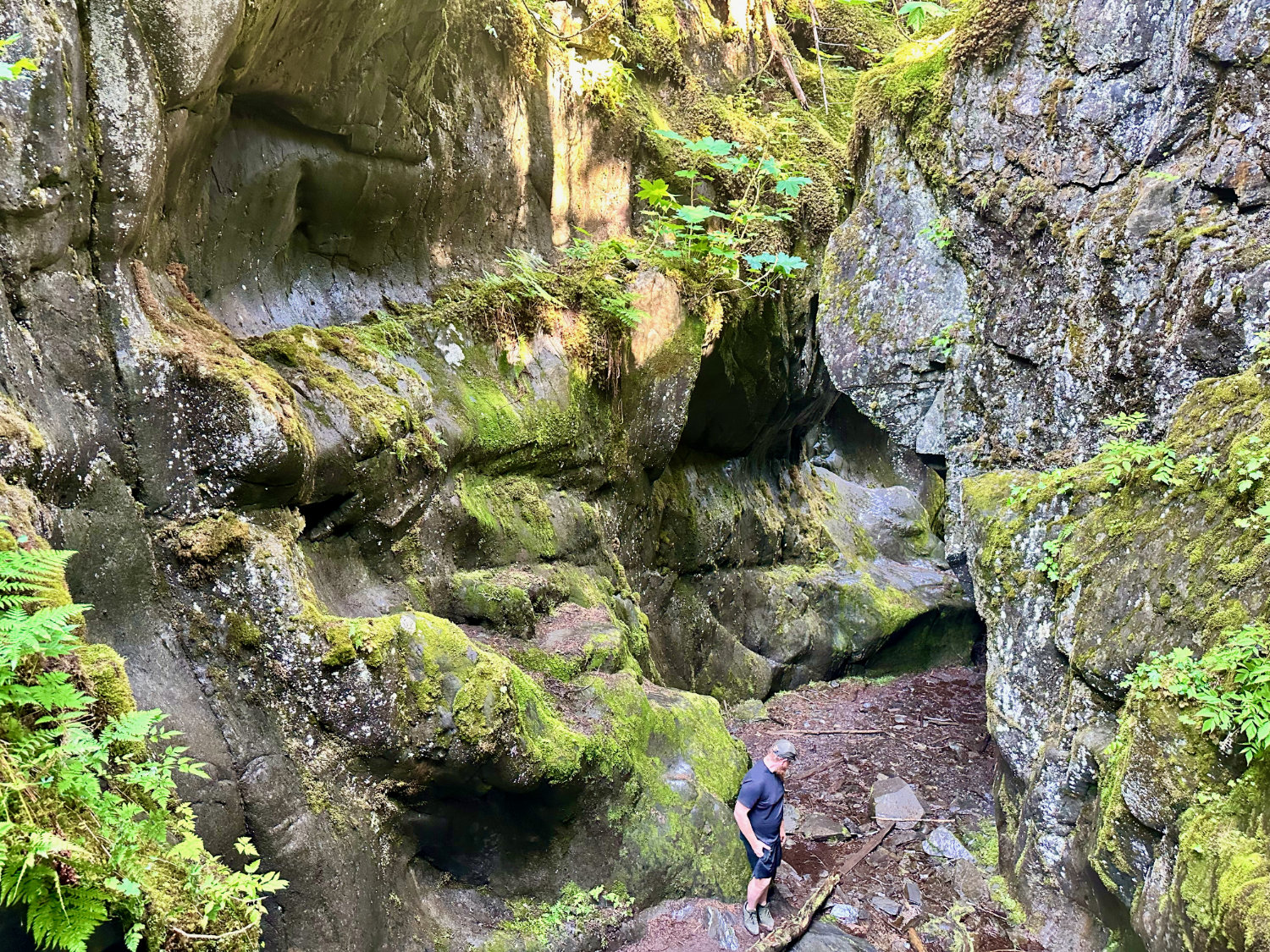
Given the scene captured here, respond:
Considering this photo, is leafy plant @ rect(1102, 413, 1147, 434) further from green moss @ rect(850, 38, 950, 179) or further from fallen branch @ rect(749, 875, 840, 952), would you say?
fallen branch @ rect(749, 875, 840, 952)

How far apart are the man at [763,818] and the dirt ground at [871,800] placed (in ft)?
0.60

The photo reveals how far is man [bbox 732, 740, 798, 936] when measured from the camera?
610cm

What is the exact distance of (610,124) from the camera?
10070mm

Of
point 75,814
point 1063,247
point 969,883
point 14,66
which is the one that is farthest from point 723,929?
point 1063,247

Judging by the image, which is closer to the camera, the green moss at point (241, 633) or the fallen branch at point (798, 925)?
the green moss at point (241, 633)

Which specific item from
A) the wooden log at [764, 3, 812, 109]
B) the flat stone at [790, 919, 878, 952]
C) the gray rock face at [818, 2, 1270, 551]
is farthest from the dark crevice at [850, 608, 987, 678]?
the wooden log at [764, 3, 812, 109]

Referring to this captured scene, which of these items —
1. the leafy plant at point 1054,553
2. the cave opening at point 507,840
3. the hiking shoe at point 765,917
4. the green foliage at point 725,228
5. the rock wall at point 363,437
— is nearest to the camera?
the rock wall at point 363,437

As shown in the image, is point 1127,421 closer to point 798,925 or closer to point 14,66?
point 798,925

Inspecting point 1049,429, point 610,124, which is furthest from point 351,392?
point 1049,429

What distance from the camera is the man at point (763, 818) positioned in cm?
610

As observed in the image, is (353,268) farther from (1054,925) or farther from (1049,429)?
(1054,925)

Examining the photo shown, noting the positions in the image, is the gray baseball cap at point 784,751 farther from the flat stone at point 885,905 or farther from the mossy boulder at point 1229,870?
the mossy boulder at point 1229,870

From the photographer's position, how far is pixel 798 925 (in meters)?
6.01

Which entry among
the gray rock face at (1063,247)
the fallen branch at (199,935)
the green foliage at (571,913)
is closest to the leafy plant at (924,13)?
the gray rock face at (1063,247)
